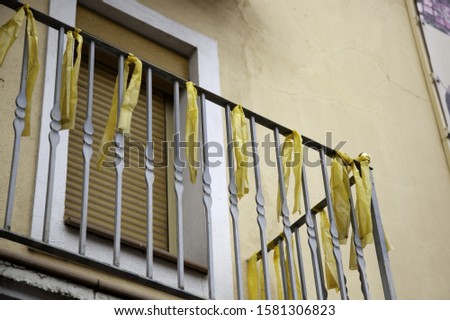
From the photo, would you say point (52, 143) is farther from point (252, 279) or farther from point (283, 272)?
point (252, 279)

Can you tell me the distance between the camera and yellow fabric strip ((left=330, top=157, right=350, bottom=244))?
21.2 feet

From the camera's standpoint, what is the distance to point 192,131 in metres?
6.14

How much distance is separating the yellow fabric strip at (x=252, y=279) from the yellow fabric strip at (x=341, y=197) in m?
0.74

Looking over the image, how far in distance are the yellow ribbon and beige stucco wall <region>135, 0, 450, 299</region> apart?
1073 millimetres

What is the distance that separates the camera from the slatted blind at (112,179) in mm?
6625

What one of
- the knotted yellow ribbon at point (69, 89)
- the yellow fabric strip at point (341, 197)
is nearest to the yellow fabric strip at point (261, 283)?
the yellow fabric strip at point (341, 197)

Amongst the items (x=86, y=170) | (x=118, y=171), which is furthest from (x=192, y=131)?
(x=86, y=170)

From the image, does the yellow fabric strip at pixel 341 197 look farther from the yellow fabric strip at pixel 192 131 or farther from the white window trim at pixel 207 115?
the yellow fabric strip at pixel 192 131

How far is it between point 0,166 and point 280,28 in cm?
356

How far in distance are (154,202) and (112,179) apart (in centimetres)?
39

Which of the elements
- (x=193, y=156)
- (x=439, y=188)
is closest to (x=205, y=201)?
(x=193, y=156)
